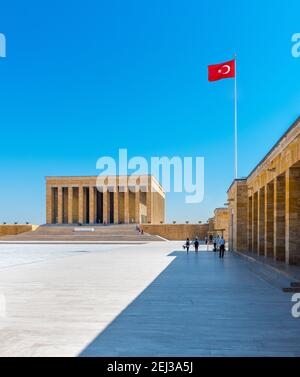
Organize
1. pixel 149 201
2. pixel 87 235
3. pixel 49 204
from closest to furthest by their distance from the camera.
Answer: pixel 87 235
pixel 149 201
pixel 49 204

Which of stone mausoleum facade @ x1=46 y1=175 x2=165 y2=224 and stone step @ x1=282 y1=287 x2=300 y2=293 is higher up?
stone mausoleum facade @ x1=46 y1=175 x2=165 y2=224

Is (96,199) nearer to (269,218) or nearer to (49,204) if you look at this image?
(49,204)

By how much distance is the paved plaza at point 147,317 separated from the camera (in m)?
5.45

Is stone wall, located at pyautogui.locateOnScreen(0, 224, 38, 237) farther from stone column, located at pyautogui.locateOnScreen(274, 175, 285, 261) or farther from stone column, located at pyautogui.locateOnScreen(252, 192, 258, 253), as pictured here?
stone column, located at pyautogui.locateOnScreen(274, 175, 285, 261)

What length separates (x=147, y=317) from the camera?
727cm

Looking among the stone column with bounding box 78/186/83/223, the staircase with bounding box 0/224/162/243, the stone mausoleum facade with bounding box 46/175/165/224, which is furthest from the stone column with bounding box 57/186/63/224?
the staircase with bounding box 0/224/162/243

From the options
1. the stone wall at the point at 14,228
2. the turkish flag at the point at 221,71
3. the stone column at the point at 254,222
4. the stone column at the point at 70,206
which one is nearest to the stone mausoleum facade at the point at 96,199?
the stone column at the point at 70,206

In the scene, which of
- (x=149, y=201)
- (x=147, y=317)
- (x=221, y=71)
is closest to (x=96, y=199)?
(x=149, y=201)

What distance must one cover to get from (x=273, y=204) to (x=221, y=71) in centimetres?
1149

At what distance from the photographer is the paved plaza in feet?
17.9

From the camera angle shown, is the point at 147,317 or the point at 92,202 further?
the point at 92,202

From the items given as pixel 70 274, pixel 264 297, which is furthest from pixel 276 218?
pixel 70 274
